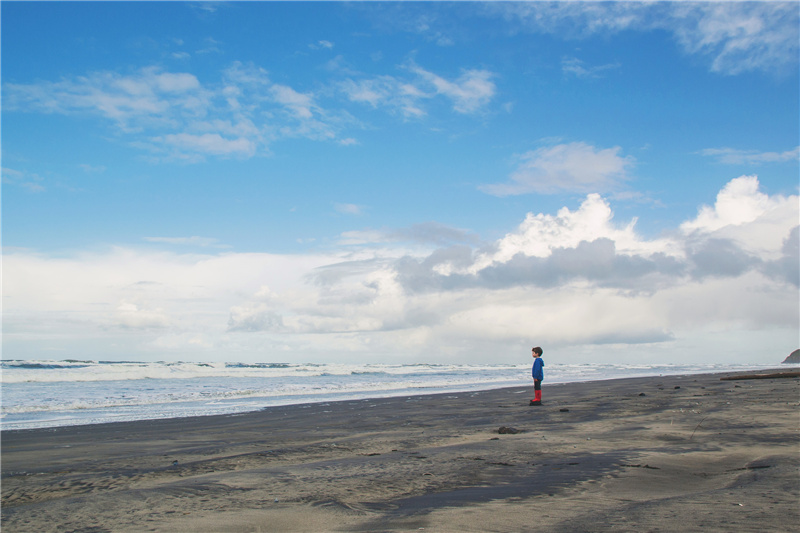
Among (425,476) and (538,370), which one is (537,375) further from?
(425,476)

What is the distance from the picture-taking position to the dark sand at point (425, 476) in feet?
13.4

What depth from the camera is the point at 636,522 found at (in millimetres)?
3695

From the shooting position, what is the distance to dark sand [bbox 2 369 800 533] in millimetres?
4098

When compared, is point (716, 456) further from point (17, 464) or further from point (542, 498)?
point (17, 464)

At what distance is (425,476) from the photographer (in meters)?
5.82

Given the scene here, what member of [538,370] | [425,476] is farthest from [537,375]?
[425,476]

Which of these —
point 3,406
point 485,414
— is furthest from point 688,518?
point 3,406

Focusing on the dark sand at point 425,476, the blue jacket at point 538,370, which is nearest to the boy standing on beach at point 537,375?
the blue jacket at point 538,370

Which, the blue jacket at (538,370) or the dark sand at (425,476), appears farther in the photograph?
the blue jacket at (538,370)

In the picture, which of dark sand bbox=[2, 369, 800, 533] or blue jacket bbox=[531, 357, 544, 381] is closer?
dark sand bbox=[2, 369, 800, 533]

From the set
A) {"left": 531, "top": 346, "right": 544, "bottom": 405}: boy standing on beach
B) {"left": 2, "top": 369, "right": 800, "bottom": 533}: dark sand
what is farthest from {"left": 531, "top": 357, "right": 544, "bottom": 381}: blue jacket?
{"left": 2, "top": 369, "right": 800, "bottom": 533}: dark sand

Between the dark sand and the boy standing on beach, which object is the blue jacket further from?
the dark sand

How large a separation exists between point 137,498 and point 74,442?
6.16m

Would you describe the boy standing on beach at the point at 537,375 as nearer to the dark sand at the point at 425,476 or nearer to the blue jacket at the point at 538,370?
the blue jacket at the point at 538,370
